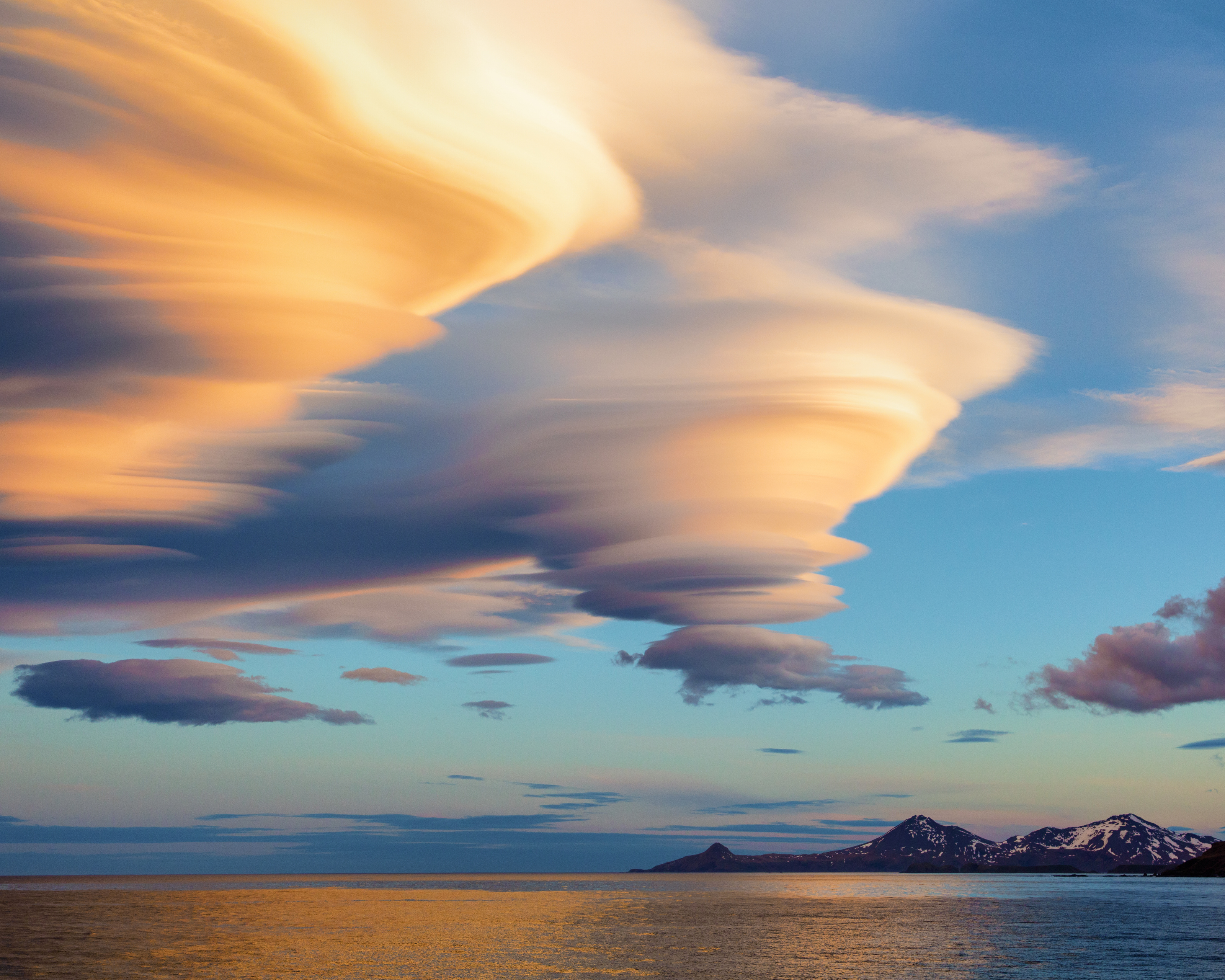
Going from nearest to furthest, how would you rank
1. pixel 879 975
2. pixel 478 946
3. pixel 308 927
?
pixel 879 975, pixel 478 946, pixel 308 927

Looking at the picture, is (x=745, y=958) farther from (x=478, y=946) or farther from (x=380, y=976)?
(x=380, y=976)

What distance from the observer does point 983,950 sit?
12912 cm

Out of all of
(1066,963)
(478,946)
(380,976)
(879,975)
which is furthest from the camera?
(478,946)

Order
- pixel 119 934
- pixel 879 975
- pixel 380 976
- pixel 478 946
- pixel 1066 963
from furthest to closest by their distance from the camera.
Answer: pixel 119 934 → pixel 478 946 → pixel 1066 963 → pixel 879 975 → pixel 380 976

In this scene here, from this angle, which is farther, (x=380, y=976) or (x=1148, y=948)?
(x=1148, y=948)

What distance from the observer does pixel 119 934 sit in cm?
14275

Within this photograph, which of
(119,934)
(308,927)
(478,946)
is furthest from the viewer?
(308,927)

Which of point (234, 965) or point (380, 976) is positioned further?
point (234, 965)

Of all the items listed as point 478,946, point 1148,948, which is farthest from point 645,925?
point 1148,948

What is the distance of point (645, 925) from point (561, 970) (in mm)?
79381

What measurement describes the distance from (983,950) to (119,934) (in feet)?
368

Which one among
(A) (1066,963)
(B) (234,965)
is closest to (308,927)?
(B) (234,965)

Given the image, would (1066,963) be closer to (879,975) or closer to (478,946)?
(879,975)

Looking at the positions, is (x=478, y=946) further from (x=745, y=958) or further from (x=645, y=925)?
(x=645, y=925)
